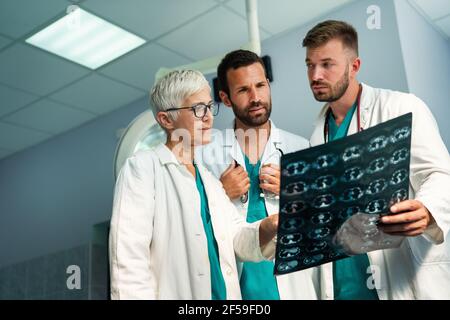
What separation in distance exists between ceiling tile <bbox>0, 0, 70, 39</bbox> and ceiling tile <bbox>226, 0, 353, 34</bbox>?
2.24 feet

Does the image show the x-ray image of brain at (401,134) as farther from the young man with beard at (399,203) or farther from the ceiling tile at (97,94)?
the ceiling tile at (97,94)

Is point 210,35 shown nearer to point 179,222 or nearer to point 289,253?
point 179,222

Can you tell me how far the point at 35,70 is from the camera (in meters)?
2.56

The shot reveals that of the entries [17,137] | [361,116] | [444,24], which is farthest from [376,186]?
[17,137]

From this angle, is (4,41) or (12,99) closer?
(4,41)

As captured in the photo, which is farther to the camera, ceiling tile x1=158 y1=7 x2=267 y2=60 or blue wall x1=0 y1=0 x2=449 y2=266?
blue wall x1=0 y1=0 x2=449 y2=266

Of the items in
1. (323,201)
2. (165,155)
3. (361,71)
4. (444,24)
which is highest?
(444,24)

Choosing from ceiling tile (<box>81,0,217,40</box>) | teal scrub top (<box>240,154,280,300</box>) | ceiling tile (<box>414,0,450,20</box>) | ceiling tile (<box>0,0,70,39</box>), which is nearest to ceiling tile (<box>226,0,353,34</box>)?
ceiling tile (<box>81,0,217,40</box>)

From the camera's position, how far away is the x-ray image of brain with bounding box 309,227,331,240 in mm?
923

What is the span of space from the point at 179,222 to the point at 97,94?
5.92 feet

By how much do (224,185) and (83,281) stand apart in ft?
6.00

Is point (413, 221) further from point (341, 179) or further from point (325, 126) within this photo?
point (325, 126)

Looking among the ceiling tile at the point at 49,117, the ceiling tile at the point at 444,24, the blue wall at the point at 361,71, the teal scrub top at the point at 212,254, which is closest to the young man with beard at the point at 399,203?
the teal scrub top at the point at 212,254

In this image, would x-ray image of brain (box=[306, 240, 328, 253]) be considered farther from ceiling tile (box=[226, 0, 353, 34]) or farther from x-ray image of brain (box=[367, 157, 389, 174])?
ceiling tile (box=[226, 0, 353, 34])
